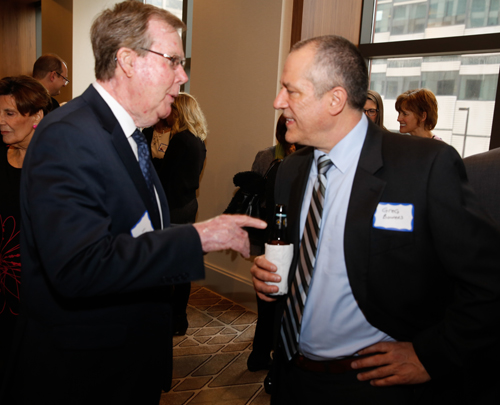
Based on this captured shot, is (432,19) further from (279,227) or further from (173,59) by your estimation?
(279,227)

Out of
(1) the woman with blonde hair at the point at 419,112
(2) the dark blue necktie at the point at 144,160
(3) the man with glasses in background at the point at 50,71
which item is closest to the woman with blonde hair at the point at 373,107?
(1) the woman with blonde hair at the point at 419,112

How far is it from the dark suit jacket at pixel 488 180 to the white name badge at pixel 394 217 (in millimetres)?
264

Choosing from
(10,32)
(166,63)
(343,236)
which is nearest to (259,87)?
(166,63)

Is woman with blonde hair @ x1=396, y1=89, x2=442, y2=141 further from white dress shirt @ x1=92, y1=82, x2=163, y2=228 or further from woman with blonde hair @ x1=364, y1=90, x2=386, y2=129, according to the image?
white dress shirt @ x1=92, y1=82, x2=163, y2=228

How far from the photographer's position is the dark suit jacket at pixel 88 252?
39.6 inches

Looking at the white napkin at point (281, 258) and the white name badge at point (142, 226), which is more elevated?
the white name badge at point (142, 226)

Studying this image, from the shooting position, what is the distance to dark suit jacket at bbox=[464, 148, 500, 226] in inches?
49.3

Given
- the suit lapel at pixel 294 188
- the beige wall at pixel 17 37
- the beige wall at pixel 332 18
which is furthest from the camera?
the beige wall at pixel 17 37

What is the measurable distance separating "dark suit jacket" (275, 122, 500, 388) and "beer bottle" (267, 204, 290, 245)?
0.67ft

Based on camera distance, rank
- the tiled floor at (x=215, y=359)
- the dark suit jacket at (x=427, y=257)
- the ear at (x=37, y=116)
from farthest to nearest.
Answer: the tiled floor at (x=215, y=359) → the ear at (x=37, y=116) → the dark suit jacket at (x=427, y=257)

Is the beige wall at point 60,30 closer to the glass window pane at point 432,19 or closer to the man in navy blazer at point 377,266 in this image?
the glass window pane at point 432,19

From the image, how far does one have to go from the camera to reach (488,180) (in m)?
1.27

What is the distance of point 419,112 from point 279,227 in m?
2.45

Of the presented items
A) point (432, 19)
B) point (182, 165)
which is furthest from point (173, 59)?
point (432, 19)
